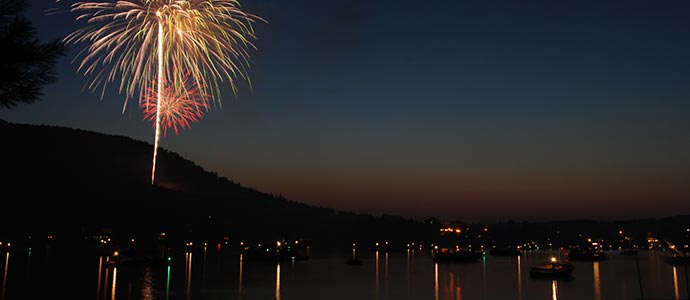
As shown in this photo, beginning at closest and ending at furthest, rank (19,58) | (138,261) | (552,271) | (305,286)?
(19,58) → (305,286) → (552,271) → (138,261)

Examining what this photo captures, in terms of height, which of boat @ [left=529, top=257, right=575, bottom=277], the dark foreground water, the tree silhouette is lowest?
the dark foreground water

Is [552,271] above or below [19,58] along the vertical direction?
below

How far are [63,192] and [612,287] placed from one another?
537 feet

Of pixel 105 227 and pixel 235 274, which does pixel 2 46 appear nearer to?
pixel 235 274

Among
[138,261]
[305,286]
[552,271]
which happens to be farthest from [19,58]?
[138,261]

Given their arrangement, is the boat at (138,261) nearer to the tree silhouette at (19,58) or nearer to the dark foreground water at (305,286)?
the dark foreground water at (305,286)

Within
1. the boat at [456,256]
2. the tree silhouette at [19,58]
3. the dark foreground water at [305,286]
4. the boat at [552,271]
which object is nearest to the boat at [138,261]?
the dark foreground water at [305,286]

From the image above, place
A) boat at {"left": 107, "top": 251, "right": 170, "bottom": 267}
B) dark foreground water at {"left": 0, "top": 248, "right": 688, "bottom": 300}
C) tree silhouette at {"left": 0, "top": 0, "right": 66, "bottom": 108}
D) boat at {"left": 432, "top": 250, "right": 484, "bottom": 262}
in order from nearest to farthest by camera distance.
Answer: tree silhouette at {"left": 0, "top": 0, "right": 66, "bottom": 108}
dark foreground water at {"left": 0, "top": 248, "right": 688, "bottom": 300}
boat at {"left": 107, "top": 251, "right": 170, "bottom": 267}
boat at {"left": 432, "top": 250, "right": 484, "bottom": 262}

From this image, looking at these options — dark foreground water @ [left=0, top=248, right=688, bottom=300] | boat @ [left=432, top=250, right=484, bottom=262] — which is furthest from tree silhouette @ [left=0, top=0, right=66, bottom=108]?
boat @ [left=432, top=250, right=484, bottom=262]

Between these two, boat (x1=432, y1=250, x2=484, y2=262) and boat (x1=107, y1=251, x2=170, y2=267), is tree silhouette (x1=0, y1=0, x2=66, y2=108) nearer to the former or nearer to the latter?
boat (x1=107, y1=251, x2=170, y2=267)

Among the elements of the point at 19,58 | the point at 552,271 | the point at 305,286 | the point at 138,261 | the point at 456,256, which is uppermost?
the point at 19,58

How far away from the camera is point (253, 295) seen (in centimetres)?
6612

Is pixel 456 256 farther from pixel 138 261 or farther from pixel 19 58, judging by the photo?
pixel 19 58

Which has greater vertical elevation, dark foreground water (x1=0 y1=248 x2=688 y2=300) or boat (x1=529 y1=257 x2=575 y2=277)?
boat (x1=529 y1=257 x2=575 y2=277)
